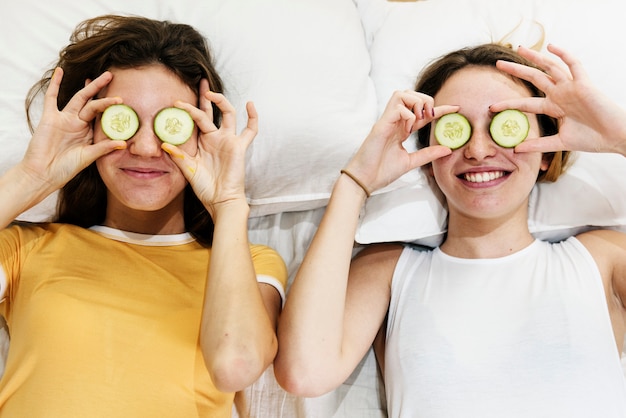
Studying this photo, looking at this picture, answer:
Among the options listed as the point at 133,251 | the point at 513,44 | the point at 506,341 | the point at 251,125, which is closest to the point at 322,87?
the point at 251,125

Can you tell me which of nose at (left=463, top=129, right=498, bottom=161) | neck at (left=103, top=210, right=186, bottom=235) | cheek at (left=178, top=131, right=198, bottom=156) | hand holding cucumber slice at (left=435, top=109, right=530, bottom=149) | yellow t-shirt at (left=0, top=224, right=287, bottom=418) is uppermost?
hand holding cucumber slice at (left=435, top=109, right=530, bottom=149)

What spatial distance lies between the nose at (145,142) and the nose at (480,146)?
3.73 feet

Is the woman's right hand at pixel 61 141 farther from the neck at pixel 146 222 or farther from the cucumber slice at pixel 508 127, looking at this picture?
the cucumber slice at pixel 508 127

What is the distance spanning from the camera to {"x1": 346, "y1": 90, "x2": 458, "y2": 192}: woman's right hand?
89.7 inches

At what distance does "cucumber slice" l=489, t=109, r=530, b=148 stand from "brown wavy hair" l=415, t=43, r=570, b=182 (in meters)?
0.22

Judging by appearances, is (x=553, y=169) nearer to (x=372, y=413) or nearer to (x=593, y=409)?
(x=593, y=409)

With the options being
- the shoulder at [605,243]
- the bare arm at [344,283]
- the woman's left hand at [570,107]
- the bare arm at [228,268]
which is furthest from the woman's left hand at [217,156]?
the shoulder at [605,243]

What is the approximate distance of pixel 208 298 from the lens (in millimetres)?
2096

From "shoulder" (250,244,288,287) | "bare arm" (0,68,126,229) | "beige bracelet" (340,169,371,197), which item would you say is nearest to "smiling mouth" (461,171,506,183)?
"beige bracelet" (340,169,371,197)

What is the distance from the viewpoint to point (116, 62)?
2264 mm

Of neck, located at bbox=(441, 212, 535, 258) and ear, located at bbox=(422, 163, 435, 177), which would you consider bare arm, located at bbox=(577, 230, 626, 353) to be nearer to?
neck, located at bbox=(441, 212, 535, 258)

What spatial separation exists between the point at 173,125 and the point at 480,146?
1.11 metres

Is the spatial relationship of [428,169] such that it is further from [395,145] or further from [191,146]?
[191,146]

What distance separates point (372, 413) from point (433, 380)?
435 millimetres
